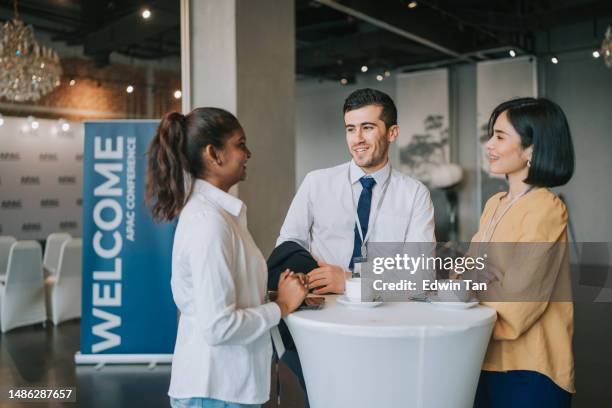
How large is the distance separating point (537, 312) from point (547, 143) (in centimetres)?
50

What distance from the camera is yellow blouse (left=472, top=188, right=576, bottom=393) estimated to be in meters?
1.53

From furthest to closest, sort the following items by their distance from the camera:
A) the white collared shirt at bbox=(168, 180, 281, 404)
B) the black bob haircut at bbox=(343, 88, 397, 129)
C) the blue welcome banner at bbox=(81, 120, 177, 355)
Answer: the blue welcome banner at bbox=(81, 120, 177, 355)
the black bob haircut at bbox=(343, 88, 397, 129)
the white collared shirt at bbox=(168, 180, 281, 404)

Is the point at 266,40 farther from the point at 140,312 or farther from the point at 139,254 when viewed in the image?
the point at 140,312

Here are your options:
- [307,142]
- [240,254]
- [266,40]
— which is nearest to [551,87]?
[307,142]

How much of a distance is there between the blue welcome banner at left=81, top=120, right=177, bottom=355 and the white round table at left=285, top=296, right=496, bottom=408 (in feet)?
9.67

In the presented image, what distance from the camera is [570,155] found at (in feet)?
5.34

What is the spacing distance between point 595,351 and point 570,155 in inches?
147

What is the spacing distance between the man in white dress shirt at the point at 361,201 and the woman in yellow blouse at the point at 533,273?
49 centimetres

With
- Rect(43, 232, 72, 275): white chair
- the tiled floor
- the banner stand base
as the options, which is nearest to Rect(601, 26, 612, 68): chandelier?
the tiled floor

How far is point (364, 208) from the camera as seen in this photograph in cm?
218

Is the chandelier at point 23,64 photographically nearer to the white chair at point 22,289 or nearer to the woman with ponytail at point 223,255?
the white chair at point 22,289

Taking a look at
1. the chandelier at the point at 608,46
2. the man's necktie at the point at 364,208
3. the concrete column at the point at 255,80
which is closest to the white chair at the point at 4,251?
the concrete column at the point at 255,80

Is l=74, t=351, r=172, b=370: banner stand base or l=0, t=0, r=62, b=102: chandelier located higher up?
l=0, t=0, r=62, b=102: chandelier

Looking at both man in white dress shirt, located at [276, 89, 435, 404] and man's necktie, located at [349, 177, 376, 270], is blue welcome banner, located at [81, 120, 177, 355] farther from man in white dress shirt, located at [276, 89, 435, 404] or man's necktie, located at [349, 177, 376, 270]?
man's necktie, located at [349, 177, 376, 270]
